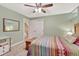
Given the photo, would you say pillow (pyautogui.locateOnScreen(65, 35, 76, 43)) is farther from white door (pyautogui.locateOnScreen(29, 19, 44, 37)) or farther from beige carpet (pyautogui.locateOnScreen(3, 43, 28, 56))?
beige carpet (pyautogui.locateOnScreen(3, 43, 28, 56))

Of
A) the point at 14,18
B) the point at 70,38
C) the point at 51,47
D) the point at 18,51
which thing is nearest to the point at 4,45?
the point at 18,51

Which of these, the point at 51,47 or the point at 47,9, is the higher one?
the point at 47,9

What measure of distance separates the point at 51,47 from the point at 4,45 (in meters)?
0.59

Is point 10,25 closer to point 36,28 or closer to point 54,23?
point 36,28

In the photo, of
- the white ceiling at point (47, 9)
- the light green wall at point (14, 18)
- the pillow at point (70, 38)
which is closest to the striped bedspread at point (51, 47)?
the pillow at point (70, 38)

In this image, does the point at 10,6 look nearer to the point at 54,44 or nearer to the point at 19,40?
the point at 19,40

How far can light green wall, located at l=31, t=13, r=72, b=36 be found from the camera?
1.63 meters

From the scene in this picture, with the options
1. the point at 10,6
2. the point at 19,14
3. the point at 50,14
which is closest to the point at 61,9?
the point at 50,14

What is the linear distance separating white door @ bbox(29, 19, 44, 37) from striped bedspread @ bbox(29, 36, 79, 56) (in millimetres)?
81

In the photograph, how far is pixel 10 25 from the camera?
5.32 feet

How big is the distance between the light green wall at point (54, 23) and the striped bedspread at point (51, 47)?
0.25 ft

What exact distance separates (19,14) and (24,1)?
0.18 m

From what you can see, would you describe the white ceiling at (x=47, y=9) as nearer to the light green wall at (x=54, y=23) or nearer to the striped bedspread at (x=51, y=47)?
the light green wall at (x=54, y=23)

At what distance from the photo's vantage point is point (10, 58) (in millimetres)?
1644
